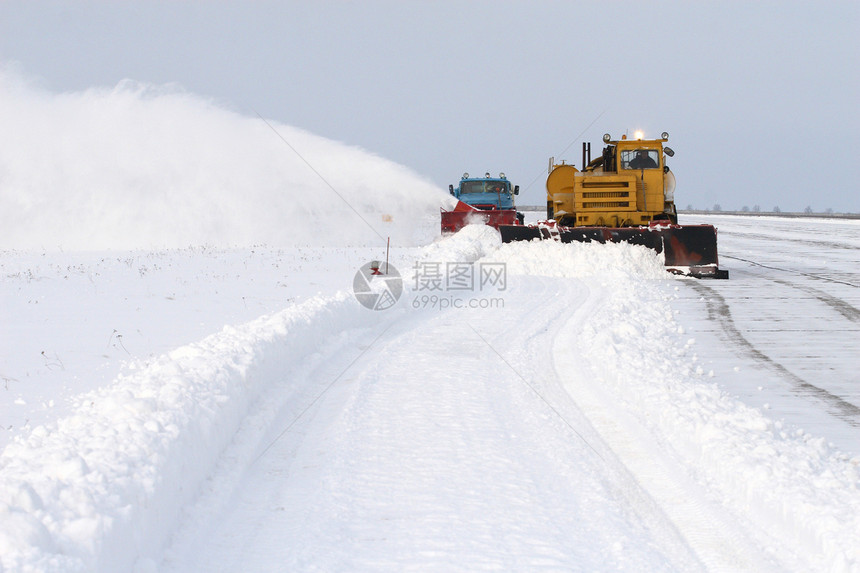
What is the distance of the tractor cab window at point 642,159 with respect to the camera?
18047 millimetres

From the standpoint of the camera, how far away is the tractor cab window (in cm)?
1805

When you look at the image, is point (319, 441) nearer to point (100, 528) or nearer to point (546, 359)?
point (100, 528)

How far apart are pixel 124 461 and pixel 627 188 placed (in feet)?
51.8

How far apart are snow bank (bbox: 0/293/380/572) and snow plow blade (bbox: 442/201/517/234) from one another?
1837 cm

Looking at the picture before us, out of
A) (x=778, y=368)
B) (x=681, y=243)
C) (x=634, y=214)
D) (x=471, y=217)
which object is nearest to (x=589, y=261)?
(x=681, y=243)

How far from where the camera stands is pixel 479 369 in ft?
23.6

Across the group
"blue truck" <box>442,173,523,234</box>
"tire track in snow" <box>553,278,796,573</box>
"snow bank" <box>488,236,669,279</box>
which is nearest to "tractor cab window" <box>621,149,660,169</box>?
"snow bank" <box>488,236,669,279</box>

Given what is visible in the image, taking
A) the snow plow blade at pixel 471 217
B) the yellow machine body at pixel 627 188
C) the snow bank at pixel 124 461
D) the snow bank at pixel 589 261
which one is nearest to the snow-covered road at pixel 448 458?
the snow bank at pixel 124 461

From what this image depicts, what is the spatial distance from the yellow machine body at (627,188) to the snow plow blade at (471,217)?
5.91 m

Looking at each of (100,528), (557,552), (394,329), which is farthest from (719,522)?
(394,329)

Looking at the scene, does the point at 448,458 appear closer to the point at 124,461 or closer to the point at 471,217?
the point at 124,461

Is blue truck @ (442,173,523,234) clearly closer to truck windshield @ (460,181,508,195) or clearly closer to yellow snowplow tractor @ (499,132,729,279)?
truck windshield @ (460,181,508,195)

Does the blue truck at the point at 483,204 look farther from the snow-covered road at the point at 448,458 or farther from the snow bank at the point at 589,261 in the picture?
the snow-covered road at the point at 448,458

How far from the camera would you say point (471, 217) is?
2442 centimetres
